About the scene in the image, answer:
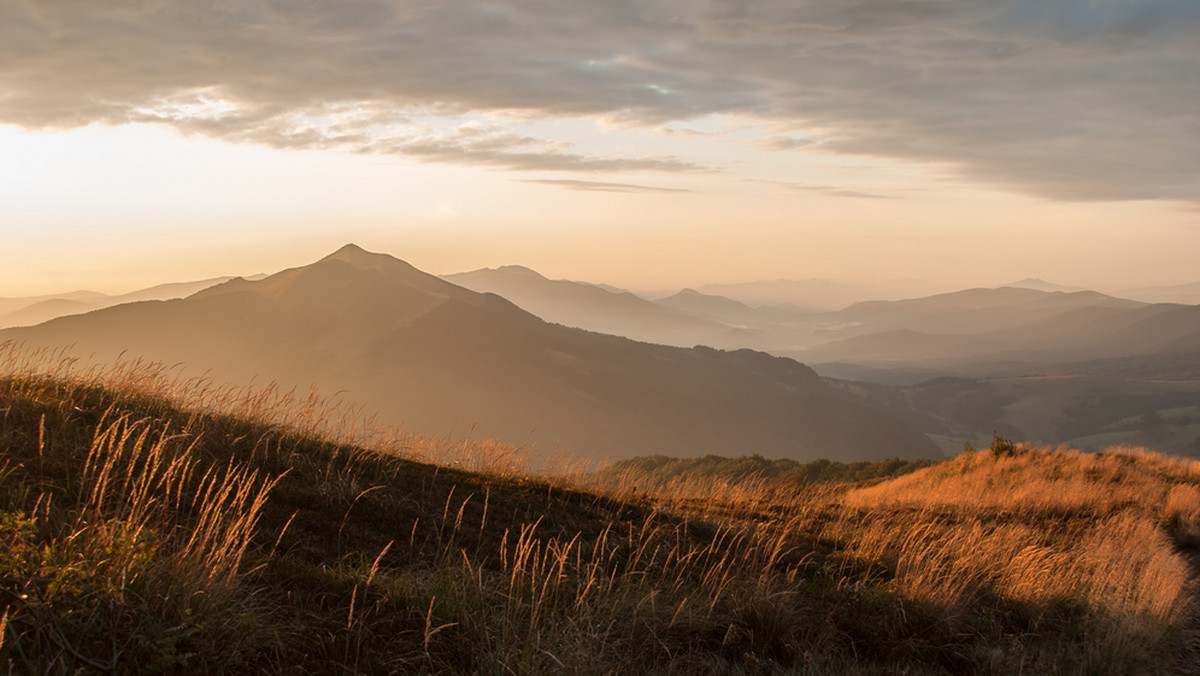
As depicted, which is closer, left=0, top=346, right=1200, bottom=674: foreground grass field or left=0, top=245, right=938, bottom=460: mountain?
left=0, top=346, right=1200, bottom=674: foreground grass field

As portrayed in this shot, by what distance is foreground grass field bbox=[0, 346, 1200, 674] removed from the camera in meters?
3.92

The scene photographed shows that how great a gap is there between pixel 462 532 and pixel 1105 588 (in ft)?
25.7

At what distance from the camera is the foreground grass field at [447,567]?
12.9ft

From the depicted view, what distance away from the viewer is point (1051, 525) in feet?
37.7

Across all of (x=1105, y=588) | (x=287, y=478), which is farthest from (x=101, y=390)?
(x=1105, y=588)

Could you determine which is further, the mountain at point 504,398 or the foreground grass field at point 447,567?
the mountain at point 504,398

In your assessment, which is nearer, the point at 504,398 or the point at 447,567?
the point at 447,567

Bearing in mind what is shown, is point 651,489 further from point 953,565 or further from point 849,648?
point 849,648

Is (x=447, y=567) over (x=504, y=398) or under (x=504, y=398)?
over

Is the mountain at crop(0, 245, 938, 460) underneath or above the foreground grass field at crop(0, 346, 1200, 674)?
underneath

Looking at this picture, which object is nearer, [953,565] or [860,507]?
[953,565]

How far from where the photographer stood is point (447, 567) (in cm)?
566

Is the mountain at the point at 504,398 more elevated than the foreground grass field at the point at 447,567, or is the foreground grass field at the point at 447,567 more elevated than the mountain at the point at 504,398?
the foreground grass field at the point at 447,567

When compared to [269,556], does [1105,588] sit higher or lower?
lower
